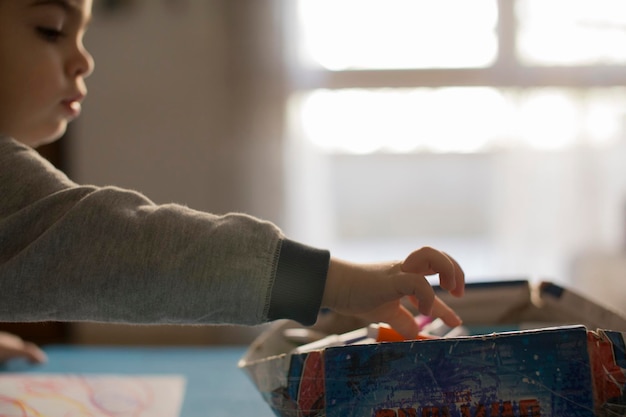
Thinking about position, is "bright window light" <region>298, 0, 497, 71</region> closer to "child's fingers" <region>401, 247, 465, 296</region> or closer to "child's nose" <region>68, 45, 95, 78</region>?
"child's nose" <region>68, 45, 95, 78</region>

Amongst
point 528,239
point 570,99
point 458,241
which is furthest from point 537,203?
point 458,241

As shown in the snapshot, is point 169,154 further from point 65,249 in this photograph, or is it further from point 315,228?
point 65,249

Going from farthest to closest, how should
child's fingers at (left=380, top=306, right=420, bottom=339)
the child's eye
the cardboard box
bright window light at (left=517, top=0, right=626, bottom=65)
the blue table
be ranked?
bright window light at (left=517, top=0, right=626, bottom=65)
the blue table
the child's eye
child's fingers at (left=380, top=306, right=420, bottom=339)
the cardboard box

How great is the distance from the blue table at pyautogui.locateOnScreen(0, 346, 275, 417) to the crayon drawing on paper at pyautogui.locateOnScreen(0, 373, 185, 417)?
1.3 inches

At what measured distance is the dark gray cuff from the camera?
463mm

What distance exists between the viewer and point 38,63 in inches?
26.3

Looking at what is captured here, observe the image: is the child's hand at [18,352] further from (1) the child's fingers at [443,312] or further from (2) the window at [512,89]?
(2) the window at [512,89]

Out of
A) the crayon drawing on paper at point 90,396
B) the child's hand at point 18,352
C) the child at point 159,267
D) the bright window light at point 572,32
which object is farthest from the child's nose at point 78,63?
the bright window light at point 572,32

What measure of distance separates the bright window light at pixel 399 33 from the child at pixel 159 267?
1596 mm

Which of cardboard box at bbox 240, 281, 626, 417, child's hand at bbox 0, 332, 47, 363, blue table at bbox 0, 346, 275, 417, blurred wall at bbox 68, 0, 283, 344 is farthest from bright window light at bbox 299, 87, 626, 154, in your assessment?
cardboard box at bbox 240, 281, 626, 417

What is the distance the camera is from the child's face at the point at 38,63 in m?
0.64

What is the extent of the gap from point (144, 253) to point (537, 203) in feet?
5.67

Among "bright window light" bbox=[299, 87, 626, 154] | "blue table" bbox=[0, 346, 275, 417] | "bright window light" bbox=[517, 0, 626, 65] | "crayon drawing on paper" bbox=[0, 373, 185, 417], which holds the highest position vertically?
"bright window light" bbox=[517, 0, 626, 65]

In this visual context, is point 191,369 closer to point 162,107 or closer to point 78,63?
point 78,63
